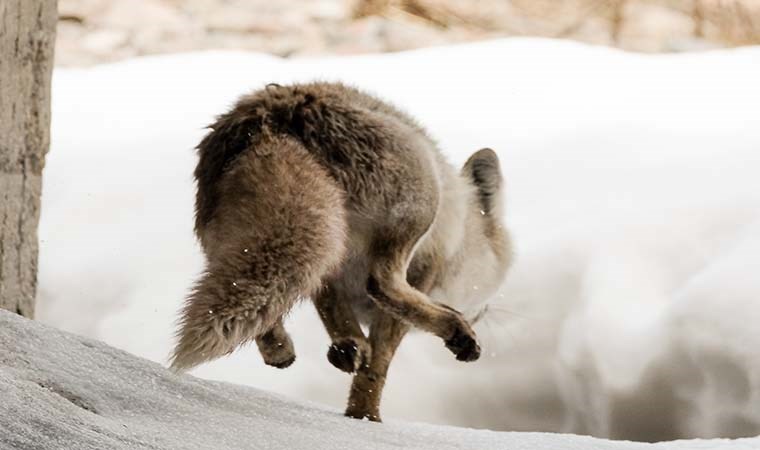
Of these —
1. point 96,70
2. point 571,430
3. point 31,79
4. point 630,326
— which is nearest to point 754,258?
point 630,326

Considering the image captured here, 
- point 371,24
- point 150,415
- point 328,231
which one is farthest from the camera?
point 371,24

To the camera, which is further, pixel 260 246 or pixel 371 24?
pixel 371 24

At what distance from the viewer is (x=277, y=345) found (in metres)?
3.67

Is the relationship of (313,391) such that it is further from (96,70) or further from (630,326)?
(96,70)

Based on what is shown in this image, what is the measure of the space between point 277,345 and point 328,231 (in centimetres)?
58

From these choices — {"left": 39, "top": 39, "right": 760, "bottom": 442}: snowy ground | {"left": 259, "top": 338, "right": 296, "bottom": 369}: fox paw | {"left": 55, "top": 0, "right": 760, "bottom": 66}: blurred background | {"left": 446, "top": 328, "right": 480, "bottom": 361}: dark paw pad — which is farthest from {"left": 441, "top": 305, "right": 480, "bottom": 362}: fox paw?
{"left": 55, "top": 0, "right": 760, "bottom": 66}: blurred background

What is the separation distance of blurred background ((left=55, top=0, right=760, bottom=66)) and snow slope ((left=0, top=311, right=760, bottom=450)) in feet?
17.8

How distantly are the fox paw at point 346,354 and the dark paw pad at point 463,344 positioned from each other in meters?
0.26

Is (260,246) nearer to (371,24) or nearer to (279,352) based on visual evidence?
(279,352)

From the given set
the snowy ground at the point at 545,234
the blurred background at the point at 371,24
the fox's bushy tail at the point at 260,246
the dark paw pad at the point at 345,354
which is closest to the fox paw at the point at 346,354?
the dark paw pad at the point at 345,354

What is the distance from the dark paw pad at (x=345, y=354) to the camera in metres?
3.62

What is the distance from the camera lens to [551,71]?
7750mm

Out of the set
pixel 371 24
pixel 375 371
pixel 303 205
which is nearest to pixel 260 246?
pixel 303 205

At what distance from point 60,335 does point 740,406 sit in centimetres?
299
